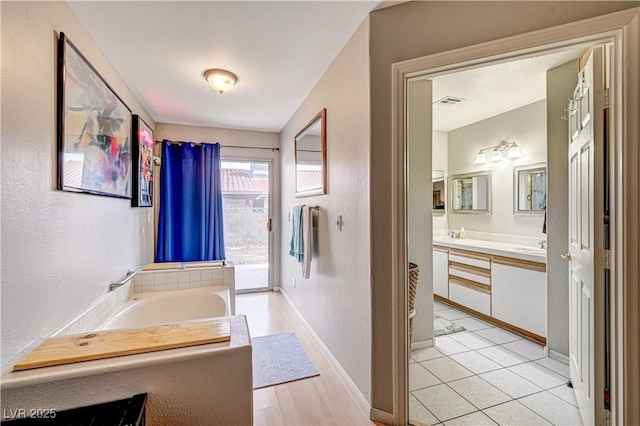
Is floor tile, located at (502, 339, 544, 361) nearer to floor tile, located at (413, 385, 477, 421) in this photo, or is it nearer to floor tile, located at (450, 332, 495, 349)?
floor tile, located at (450, 332, 495, 349)

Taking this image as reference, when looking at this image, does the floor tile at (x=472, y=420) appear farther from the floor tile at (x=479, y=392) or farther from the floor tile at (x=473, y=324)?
the floor tile at (x=473, y=324)

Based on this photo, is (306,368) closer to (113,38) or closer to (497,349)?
(497,349)

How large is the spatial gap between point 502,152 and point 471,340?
2272 millimetres

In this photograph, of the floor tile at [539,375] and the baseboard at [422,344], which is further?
the baseboard at [422,344]

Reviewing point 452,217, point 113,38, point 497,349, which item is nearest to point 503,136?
point 452,217

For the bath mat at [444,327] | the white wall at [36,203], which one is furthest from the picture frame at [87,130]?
the bath mat at [444,327]

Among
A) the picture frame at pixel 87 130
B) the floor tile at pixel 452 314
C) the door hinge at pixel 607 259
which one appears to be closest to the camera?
the door hinge at pixel 607 259

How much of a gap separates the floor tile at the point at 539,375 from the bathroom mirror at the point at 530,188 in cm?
170

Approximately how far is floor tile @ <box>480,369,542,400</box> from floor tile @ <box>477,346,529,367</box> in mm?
143

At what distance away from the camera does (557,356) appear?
2344 mm

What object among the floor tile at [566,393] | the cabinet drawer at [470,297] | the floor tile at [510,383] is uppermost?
the cabinet drawer at [470,297]

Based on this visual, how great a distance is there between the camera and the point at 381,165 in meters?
1.66

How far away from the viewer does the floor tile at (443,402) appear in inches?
69.6

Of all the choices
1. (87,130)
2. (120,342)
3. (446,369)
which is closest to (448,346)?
(446,369)
